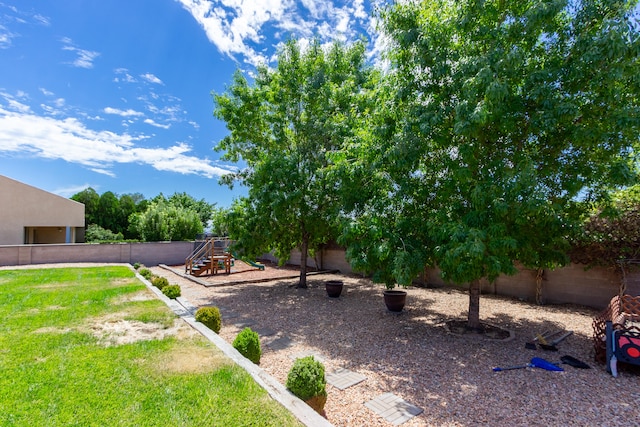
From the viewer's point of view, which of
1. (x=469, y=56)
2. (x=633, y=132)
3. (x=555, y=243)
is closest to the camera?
(x=633, y=132)

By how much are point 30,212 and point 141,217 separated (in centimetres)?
690

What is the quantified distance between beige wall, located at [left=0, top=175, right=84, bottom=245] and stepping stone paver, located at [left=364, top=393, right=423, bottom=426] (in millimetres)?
27544

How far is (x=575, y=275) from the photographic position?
9000mm

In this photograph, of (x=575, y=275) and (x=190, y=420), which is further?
(x=575, y=275)

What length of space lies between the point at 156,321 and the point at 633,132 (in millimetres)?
9299

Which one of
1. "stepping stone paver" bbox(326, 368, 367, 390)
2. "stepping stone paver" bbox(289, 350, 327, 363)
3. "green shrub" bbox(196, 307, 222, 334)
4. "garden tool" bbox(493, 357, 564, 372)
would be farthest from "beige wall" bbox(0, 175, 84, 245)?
"garden tool" bbox(493, 357, 564, 372)

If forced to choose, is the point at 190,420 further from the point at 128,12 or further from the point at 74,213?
the point at 74,213

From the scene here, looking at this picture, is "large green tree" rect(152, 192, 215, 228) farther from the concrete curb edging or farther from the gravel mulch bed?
the concrete curb edging

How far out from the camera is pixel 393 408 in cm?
377

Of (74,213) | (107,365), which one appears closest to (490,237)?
(107,365)

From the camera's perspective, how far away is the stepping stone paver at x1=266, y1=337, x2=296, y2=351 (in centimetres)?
600

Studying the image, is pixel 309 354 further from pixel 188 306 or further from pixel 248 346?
pixel 188 306

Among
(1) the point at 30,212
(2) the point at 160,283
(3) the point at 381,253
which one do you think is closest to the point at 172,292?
(2) the point at 160,283

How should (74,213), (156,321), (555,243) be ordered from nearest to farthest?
(555,243), (156,321), (74,213)
